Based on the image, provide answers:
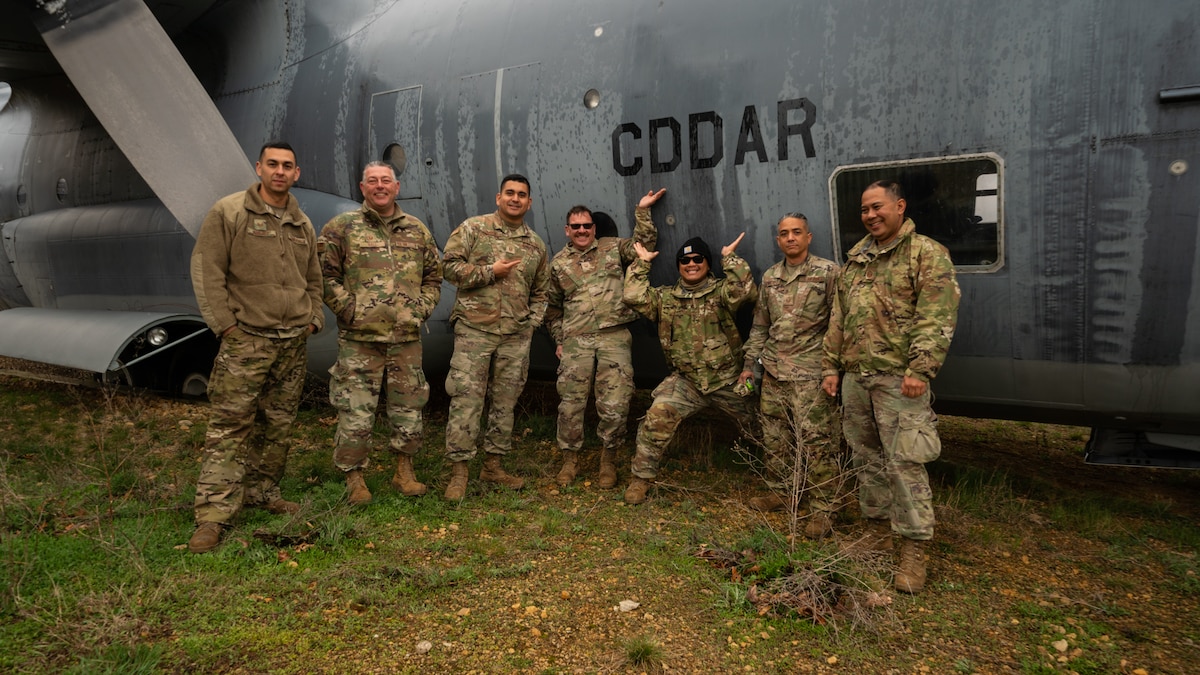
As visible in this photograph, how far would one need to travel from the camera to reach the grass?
3.26 metres

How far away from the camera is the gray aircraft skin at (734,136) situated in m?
3.82

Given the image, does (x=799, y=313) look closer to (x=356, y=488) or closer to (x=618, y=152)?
(x=618, y=152)

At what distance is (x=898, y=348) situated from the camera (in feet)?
12.8

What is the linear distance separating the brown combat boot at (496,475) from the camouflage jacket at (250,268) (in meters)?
1.67

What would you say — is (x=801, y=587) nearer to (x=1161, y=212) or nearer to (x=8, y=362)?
(x=1161, y=212)

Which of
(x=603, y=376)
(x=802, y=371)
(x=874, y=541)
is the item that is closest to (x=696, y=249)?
(x=802, y=371)

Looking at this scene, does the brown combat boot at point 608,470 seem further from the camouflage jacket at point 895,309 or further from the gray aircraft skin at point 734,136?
the camouflage jacket at point 895,309

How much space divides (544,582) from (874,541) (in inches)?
70.4

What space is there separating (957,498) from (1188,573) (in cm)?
127

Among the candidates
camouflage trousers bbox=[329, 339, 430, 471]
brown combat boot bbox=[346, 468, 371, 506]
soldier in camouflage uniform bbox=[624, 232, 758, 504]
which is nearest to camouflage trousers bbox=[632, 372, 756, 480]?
soldier in camouflage uniform bbox=[624, 232, 758, 504]

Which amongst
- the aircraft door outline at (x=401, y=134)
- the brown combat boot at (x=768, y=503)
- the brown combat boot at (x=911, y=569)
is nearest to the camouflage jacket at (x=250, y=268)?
the aircraft door outline at (x=401, y=134)

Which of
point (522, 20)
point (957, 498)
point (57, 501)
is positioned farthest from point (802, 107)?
point (57, 501)

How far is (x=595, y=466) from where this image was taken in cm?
594

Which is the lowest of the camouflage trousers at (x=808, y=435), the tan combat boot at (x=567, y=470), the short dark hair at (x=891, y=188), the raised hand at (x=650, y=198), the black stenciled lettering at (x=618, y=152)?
the tan combat boot at (x=567, y=470)
